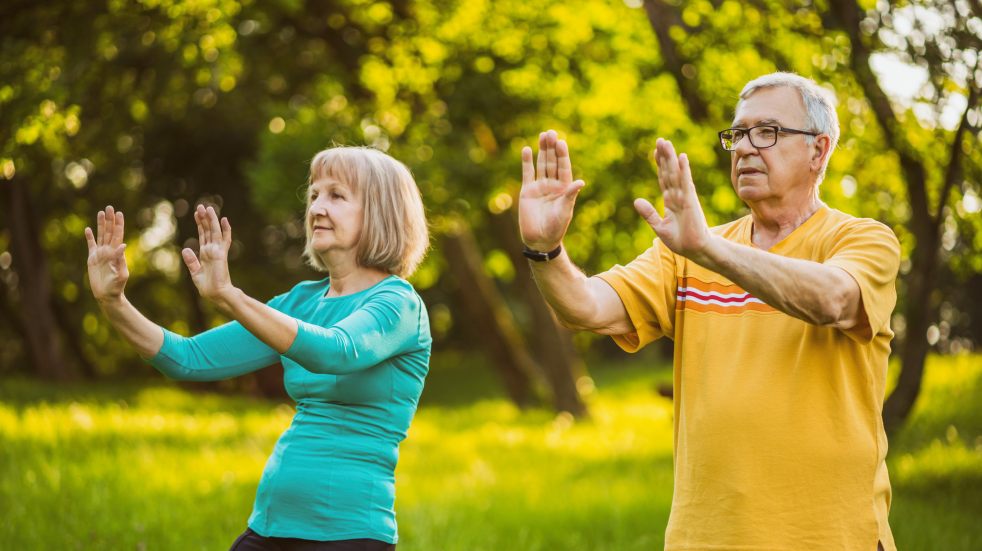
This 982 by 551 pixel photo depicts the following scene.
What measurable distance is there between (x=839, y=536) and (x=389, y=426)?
132cm

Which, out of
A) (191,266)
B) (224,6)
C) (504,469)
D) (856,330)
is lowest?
(504,469)

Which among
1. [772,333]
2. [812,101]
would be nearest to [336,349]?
[772,333]

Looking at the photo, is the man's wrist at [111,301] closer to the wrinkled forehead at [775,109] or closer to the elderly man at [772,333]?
the elderly man at [772,333]

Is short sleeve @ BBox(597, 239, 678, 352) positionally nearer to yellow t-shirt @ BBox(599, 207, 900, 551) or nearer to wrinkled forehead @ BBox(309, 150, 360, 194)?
yellow t-shirt @ BBox(599, 207, 900, 551)

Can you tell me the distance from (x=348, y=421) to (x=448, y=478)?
227 inches

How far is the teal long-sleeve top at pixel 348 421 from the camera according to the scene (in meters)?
3.12

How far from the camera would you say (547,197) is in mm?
2939

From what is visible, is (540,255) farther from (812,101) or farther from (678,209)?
(812,101)

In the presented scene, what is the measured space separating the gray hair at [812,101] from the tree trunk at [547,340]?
10.9 m

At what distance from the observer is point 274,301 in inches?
143

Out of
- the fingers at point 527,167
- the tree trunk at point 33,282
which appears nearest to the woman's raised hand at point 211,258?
the fingers at point 527,167

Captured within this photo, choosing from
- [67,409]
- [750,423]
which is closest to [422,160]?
[67,409]

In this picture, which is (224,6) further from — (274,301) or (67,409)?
(274,301)

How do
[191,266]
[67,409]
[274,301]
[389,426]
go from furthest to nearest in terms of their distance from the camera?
[67,409] < [274,301] < [389,426] < [191,266]
